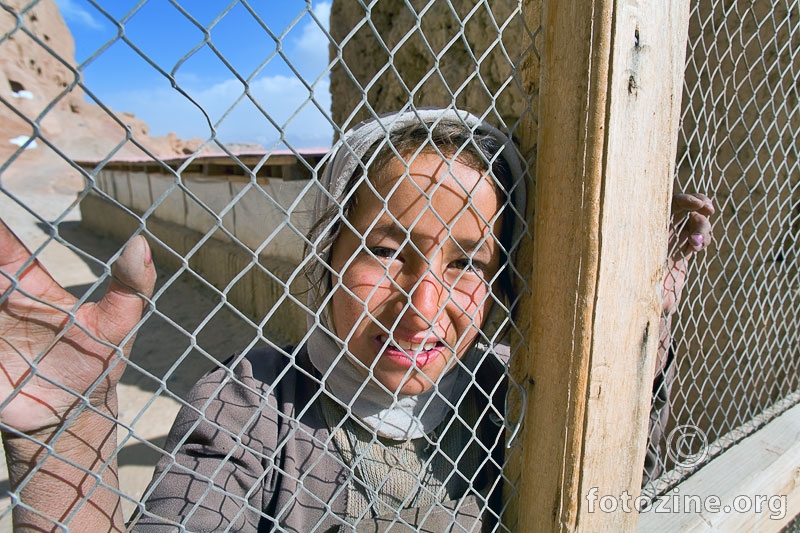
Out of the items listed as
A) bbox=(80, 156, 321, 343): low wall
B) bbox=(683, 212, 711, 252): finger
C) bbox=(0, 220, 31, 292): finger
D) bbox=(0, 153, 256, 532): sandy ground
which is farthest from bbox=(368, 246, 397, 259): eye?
bbox=(80, 156, 321, 343): low wall

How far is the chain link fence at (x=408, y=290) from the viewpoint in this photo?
2.21 ft

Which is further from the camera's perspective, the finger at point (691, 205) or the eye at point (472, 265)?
the finger at point (691, 205)

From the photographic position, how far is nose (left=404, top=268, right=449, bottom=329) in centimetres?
87

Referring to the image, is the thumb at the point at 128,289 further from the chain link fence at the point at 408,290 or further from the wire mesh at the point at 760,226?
the wire mesh at the point at 760,226

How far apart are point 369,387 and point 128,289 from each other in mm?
569

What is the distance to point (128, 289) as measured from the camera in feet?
2.07

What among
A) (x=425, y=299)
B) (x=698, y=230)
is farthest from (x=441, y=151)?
(x=698, y=230)

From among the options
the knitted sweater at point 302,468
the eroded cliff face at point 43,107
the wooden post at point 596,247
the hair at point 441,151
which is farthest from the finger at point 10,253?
the eroded cliff face at point 43,107

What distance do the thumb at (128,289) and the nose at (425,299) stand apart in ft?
1.37

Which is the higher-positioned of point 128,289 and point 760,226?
point 760,226

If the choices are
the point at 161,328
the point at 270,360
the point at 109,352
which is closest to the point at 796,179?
the point at 270,360

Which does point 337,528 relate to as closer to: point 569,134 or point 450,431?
point 450,431

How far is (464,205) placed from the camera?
905 mm

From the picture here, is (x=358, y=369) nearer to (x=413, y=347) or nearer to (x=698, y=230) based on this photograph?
(x=413, y=347)
